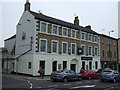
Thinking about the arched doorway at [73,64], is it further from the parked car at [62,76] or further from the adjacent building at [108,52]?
the parked car at [62,76]

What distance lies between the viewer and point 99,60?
127 feet

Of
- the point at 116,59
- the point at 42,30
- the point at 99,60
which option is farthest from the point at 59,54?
the point at 116,59

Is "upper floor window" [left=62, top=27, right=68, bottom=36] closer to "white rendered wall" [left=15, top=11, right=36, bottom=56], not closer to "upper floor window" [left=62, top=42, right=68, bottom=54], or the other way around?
"upper floor window" [left=62, top=42, right=68, bottom=54]

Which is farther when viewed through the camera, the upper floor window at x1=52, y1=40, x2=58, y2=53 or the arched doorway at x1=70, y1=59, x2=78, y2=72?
the arched doorway at x1=70, y1=59, x2=78, y2=72

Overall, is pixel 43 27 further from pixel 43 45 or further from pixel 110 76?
pixel 110 76

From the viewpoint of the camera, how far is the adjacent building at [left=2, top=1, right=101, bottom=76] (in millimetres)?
26016

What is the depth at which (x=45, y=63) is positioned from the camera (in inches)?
1053

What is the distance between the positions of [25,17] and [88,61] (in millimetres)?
16580

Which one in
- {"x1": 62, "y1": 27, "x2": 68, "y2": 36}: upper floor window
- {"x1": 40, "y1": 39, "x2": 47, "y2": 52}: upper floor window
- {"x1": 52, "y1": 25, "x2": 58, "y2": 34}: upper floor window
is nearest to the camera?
{"x1": 40, "y1": 39, "x2": 47, "y2": 52}: upper floor window

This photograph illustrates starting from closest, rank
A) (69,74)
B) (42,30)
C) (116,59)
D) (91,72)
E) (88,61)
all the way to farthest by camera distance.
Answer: (69,74) → (91,72) → (42,30) → (88,61) → (116,59)

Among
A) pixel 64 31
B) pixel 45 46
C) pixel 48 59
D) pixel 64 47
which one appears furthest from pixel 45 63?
pixel 64 31

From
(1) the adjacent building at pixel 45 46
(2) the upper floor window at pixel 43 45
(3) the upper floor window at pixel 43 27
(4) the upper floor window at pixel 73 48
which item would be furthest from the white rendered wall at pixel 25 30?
(4) the upper floor window at pixel 73 48

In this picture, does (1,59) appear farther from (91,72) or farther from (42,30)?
(91,72)

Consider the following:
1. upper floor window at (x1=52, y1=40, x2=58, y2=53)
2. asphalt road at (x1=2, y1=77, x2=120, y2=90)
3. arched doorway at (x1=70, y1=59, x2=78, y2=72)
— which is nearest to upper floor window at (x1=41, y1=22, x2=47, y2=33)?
upper floor window at (x1=52, y1=40, x2=58, y2=53)
